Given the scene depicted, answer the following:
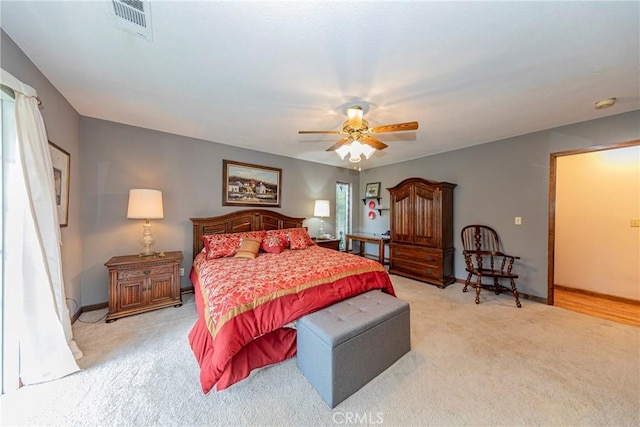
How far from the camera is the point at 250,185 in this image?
162 inches

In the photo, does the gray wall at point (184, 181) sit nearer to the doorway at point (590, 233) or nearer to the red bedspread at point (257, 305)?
the doorway at point (590, 233)

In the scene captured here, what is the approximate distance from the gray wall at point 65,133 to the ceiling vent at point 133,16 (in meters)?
0.90

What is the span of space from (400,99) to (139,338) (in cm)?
356

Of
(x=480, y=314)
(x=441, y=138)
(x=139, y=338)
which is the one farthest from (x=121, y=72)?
(x=480, y=314)

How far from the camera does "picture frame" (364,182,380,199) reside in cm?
544

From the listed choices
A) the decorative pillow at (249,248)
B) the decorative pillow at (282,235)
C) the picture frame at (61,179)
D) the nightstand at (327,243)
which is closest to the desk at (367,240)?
the nightstand at (327,243)

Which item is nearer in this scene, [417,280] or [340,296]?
[340,296]

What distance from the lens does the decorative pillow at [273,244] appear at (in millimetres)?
3432

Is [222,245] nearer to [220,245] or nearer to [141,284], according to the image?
[220,245]

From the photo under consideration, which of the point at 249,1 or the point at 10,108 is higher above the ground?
the point at 249,1

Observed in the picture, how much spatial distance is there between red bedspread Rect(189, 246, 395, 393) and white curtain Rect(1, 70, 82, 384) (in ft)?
3.03

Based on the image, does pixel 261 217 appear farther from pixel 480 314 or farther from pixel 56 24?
pixel 480 314

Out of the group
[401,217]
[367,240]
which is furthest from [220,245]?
[401,217]

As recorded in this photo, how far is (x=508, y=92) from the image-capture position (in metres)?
2.16
